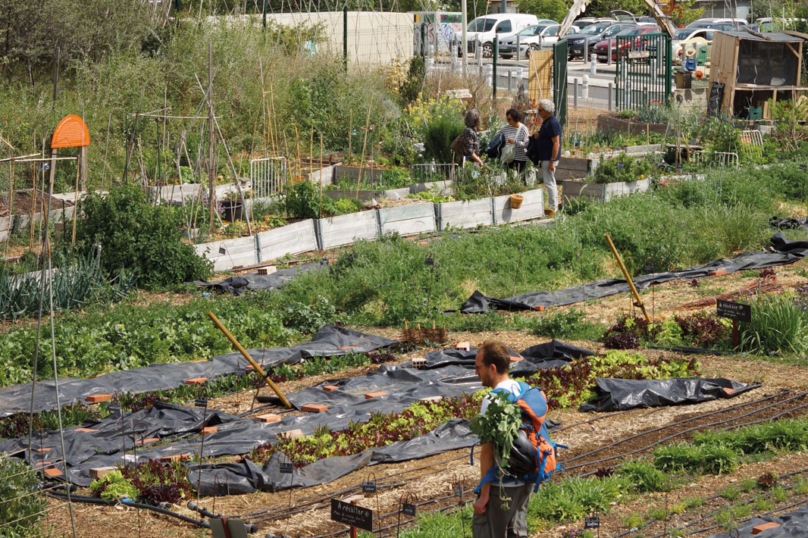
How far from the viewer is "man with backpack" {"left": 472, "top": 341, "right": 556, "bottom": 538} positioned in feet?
14.0

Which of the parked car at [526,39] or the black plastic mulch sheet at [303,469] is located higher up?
the parked car at [526,39]

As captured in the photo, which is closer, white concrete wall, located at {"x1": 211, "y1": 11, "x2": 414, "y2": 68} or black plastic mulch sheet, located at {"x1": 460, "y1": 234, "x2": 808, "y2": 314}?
black plastic mulch sheet, located at {"x1": 460, "y1": 234, "x2": 808, "y2": 314}

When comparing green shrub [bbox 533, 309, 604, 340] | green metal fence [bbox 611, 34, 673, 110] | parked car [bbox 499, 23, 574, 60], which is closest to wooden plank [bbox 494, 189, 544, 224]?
green shrub [bbox 533, 309, 604, 340]

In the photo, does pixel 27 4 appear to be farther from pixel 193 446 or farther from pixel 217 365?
pixel 193 446

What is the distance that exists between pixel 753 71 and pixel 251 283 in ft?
50.3

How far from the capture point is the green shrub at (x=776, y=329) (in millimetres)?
8656

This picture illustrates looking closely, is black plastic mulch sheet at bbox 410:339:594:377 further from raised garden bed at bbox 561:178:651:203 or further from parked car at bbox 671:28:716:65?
parked car at bbox 671:28:716:65

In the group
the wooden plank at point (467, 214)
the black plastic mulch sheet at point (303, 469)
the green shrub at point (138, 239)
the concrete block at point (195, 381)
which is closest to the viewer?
the black plastic mulch sheet at point (303, 469)

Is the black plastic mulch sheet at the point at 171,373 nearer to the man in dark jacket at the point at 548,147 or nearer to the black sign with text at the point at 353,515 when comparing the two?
the black sign with text at the point at 353,515

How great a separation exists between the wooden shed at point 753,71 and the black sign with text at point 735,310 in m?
13.5

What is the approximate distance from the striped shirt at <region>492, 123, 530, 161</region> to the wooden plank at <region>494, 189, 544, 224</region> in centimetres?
72

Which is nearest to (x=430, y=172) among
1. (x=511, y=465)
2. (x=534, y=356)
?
(x=534, y=356)

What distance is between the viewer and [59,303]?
9.94 meters

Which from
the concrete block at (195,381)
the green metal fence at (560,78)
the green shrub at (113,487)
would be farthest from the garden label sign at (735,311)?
the green metal fence at (560,78)
